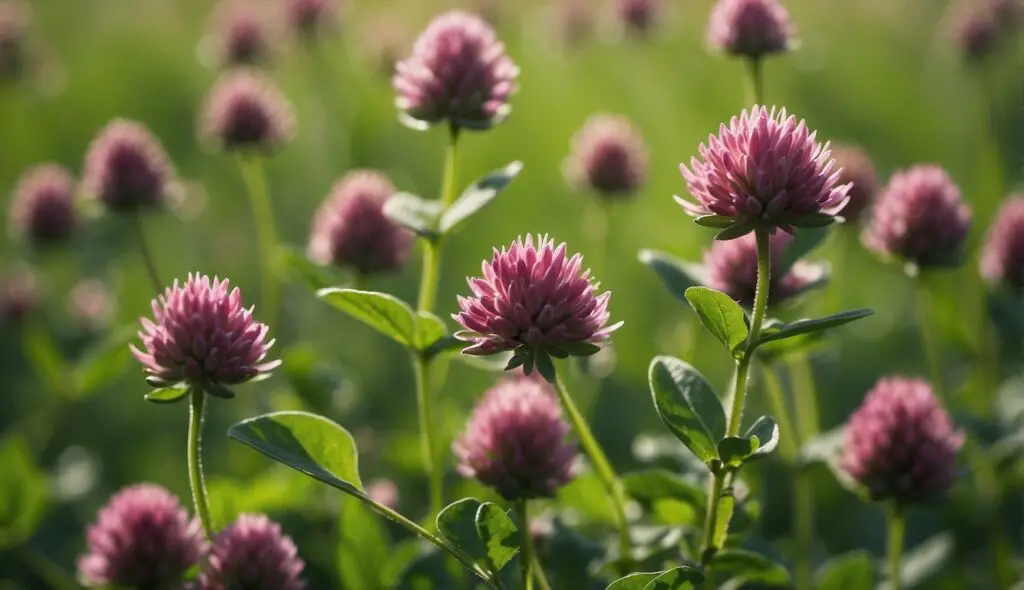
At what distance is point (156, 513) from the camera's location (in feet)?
5.43

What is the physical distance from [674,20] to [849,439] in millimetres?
3695

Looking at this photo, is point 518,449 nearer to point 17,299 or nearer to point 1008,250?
point 1008,250

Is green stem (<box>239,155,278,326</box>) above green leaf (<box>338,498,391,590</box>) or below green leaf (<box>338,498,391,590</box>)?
above

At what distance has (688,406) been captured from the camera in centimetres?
143

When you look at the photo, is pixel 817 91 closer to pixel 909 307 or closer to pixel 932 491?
pixel 909 307

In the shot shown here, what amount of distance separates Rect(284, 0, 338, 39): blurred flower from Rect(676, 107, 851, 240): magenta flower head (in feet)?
9.28

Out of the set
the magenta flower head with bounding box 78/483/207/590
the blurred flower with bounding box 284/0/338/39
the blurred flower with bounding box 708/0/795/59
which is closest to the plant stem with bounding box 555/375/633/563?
the magenta flower head with bounding box 78/483/207/590

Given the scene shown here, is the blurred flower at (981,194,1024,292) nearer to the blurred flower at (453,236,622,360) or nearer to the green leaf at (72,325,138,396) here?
the blurred flower at (453,236,622,360)

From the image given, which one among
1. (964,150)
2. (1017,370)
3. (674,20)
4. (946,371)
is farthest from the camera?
(674,20)

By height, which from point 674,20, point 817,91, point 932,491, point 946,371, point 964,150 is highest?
point 674,20

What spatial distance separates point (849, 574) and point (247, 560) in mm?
1004

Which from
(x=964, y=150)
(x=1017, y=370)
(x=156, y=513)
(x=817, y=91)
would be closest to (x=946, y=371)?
(x=1017, y=370)

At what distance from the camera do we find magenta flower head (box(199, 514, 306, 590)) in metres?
1.49

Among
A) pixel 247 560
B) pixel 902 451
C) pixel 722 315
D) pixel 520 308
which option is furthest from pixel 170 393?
pixel 902 451
